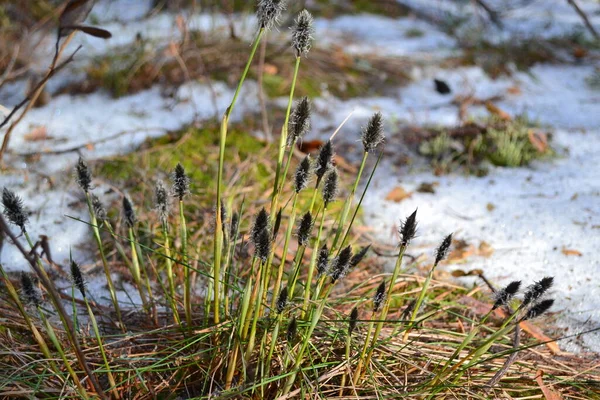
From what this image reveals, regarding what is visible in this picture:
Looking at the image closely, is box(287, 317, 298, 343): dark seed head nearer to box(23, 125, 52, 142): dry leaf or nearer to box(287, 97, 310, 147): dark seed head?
box(287, 97, 310, 147): dark seed head

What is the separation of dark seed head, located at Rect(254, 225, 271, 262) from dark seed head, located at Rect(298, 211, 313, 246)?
0.25 feet

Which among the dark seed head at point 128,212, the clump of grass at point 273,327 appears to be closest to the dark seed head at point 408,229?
the clump of grass at point 273,327

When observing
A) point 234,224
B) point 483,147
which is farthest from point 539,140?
point 234,224

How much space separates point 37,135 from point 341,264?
215cm

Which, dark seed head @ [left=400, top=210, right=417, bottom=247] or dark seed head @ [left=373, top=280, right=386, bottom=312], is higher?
dark seed head @ [left=400, top=210, right=417, bottom=247]

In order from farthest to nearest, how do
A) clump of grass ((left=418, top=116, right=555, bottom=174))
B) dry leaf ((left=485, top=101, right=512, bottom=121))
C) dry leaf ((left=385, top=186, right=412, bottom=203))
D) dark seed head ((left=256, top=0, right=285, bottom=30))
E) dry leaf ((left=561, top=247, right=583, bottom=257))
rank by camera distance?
dry leaf ((left=485, top=101, right=512, bottom=121))
clump of grass ((left=418, top=116, right=555, bottom=174))
dry leaf ((left=385, top=186, right=412, bottom=203))
dry leaf ((left=561, top=247, right=583, bottom=257))
dark seed head ((left=256, top=0, right=285, bottom=30))

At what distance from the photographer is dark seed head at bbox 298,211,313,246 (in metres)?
1.01

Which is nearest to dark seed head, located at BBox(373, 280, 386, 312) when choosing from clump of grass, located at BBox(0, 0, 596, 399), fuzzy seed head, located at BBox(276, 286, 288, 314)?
clump of grass, located at BBox(0, 0, 596, 399)

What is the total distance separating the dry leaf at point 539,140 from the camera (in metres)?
2.56

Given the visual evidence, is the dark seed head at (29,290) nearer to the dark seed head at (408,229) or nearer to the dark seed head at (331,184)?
the dark seed head at (331,184)

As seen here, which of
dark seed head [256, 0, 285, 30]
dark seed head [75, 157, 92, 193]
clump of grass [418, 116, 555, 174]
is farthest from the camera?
clump of grass [418, 116, 555, 174]

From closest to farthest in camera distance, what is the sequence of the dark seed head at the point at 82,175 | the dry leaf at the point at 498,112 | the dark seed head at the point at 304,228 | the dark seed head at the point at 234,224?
the dark seed head at the point at 304,228 < the dark seed head at the point at 82,175 < the dark seed head at the point at 234,224 < the dry leaf at the point at 498,112

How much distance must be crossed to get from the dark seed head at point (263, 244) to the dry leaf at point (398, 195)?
1400 millimetres

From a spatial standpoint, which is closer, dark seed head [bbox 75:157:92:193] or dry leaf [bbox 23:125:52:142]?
dark seed head [bbox 75:157:92:193]
